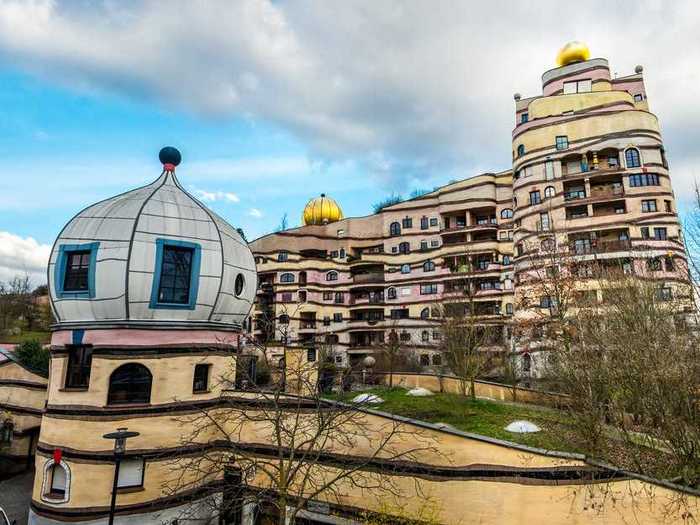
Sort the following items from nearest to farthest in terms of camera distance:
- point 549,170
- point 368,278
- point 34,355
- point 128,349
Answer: point 128,349, point 34,355, point 549,170, point 368,278

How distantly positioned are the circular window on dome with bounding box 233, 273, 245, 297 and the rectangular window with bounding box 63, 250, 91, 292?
4.70 m

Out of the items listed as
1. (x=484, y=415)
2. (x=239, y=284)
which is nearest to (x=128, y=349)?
(x=239, y=284)

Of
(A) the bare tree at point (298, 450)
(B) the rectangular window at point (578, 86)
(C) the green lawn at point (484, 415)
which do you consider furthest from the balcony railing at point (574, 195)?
(A) the bare tree at point (298, 450)

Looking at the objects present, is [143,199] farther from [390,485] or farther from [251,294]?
[390,485]

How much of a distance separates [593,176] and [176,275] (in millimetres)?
26667

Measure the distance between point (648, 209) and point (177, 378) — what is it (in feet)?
93.5

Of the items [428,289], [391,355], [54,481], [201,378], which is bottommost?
[54,481]

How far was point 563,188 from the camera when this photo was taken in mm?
28812

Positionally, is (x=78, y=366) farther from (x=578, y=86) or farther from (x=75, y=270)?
(x=578, y=86)

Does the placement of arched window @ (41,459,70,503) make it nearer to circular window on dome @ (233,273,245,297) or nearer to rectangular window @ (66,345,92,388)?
rectangular window @ (66,345,92,388)

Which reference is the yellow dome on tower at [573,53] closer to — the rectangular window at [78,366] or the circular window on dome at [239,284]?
the circular window on dome at [239,284]

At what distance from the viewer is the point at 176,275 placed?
45.6 ft

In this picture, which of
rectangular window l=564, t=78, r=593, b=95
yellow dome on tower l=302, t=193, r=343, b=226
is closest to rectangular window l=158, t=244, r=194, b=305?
rectangular window l=564, t=78, r=593, b=95

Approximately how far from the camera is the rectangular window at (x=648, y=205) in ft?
86.6
